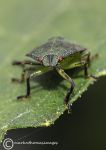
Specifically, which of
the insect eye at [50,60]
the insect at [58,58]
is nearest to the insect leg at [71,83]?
the insect at [58,58]

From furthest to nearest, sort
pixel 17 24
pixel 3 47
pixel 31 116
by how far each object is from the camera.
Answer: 1. pixel 17 24
2. pixel 3 47
3. pixel 31 116

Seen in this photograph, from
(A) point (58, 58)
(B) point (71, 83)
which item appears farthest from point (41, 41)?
(B) point (71, 83)

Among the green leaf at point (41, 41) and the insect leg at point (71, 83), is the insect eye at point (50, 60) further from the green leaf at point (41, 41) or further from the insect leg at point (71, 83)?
the green leaf at point (41, 41)

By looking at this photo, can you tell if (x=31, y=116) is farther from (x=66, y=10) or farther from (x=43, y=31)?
(x=66, y=10)

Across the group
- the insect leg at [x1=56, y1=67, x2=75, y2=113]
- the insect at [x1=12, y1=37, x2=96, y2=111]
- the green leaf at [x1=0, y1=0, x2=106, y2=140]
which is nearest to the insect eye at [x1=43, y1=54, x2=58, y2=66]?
the insect at [x1=12, y1=37, x2=96, y2=111]

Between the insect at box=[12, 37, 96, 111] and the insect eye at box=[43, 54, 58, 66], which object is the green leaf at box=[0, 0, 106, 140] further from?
the insect eye at box=[43, 54, 58, 66]

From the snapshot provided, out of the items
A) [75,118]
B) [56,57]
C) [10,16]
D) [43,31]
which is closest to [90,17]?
[43,31]

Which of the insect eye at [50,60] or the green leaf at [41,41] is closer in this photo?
the green leaf at [41,41]

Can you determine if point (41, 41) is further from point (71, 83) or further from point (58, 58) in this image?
point (71, 83)
